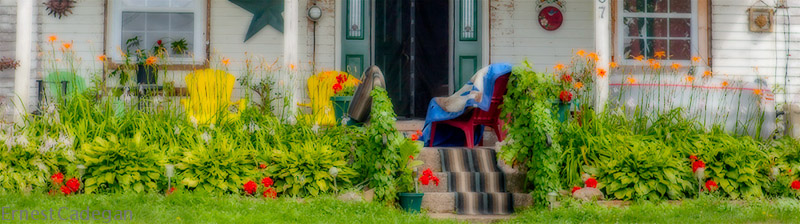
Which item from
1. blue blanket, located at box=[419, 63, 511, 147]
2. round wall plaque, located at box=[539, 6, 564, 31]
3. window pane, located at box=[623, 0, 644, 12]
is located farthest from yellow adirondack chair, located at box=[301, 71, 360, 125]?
window pane, located at box=[623, 0, 644, 12]

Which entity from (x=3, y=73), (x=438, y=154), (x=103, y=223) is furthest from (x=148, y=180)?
(x=3, y=73)

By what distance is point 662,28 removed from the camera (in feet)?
33.5

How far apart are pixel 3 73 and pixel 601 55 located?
6216 mm

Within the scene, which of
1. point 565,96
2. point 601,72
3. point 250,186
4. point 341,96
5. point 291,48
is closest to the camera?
point 250,186

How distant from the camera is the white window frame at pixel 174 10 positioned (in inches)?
377

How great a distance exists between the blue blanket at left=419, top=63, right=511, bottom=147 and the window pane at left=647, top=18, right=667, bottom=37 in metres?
3.12

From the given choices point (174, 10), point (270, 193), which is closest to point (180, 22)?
point (174, 10)

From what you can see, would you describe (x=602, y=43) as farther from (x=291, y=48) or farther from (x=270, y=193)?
(x=270, y=193)

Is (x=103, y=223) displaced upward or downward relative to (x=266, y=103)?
downward

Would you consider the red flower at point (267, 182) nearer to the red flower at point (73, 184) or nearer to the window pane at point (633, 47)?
the red flower at point (73, 184)

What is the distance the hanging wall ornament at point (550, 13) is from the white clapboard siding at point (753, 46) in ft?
5.88

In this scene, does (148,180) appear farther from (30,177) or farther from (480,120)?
(480,120)

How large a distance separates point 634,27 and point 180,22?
16.7 ft

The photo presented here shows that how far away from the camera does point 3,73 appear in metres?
9.49
